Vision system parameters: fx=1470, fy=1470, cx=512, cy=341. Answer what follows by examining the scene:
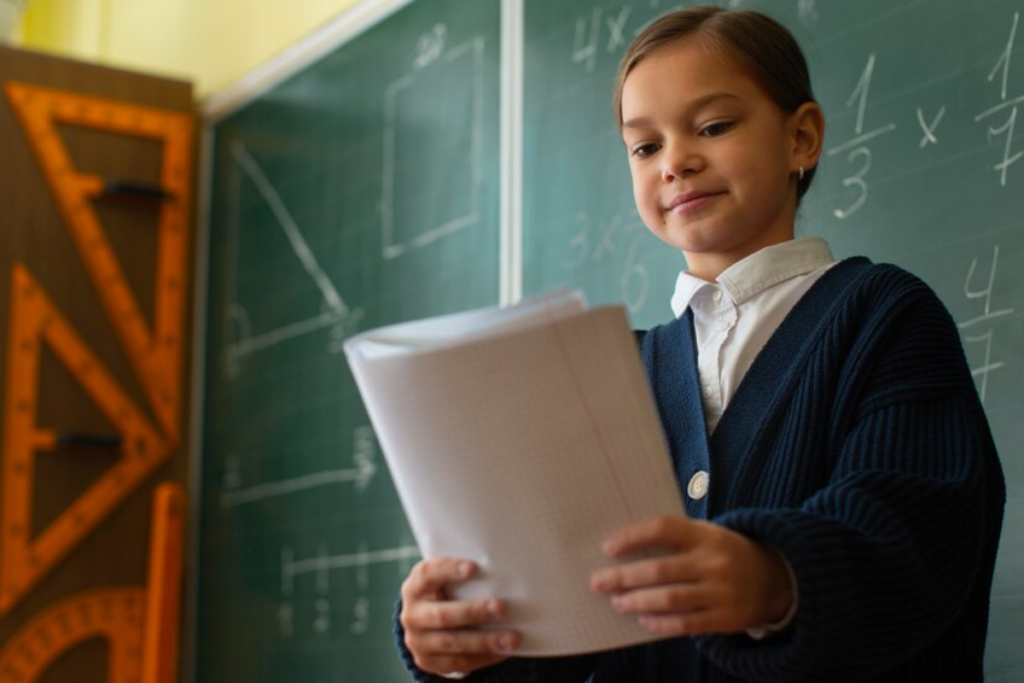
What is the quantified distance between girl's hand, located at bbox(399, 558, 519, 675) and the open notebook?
12 mm

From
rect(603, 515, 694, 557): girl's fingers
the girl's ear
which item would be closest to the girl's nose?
the girl's ear

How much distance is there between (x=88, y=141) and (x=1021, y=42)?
7.16 feet

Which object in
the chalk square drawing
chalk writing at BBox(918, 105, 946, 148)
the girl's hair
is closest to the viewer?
the girl's hair

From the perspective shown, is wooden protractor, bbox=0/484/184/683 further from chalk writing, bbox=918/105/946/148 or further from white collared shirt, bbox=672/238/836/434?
white collared shirt, bbox=672/238/836/434

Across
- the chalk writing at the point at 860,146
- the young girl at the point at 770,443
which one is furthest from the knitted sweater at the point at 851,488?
the chalk writing at the point at 860,146

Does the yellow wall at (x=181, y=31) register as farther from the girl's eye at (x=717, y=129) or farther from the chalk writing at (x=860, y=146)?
the girl's eye at (x=717, y=129)

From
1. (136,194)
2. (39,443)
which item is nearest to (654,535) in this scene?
(39,443)

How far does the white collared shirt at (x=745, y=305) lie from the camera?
106 cm

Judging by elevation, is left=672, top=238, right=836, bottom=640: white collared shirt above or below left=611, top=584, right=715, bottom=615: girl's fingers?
above

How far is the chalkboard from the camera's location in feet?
4.83

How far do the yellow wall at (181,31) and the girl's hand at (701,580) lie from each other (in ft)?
6.81

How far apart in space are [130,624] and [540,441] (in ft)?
7.80

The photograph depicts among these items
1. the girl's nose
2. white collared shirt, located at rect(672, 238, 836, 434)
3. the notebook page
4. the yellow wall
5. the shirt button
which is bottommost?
the shirt button

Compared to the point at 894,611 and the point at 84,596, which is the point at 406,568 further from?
the point at 894,611
